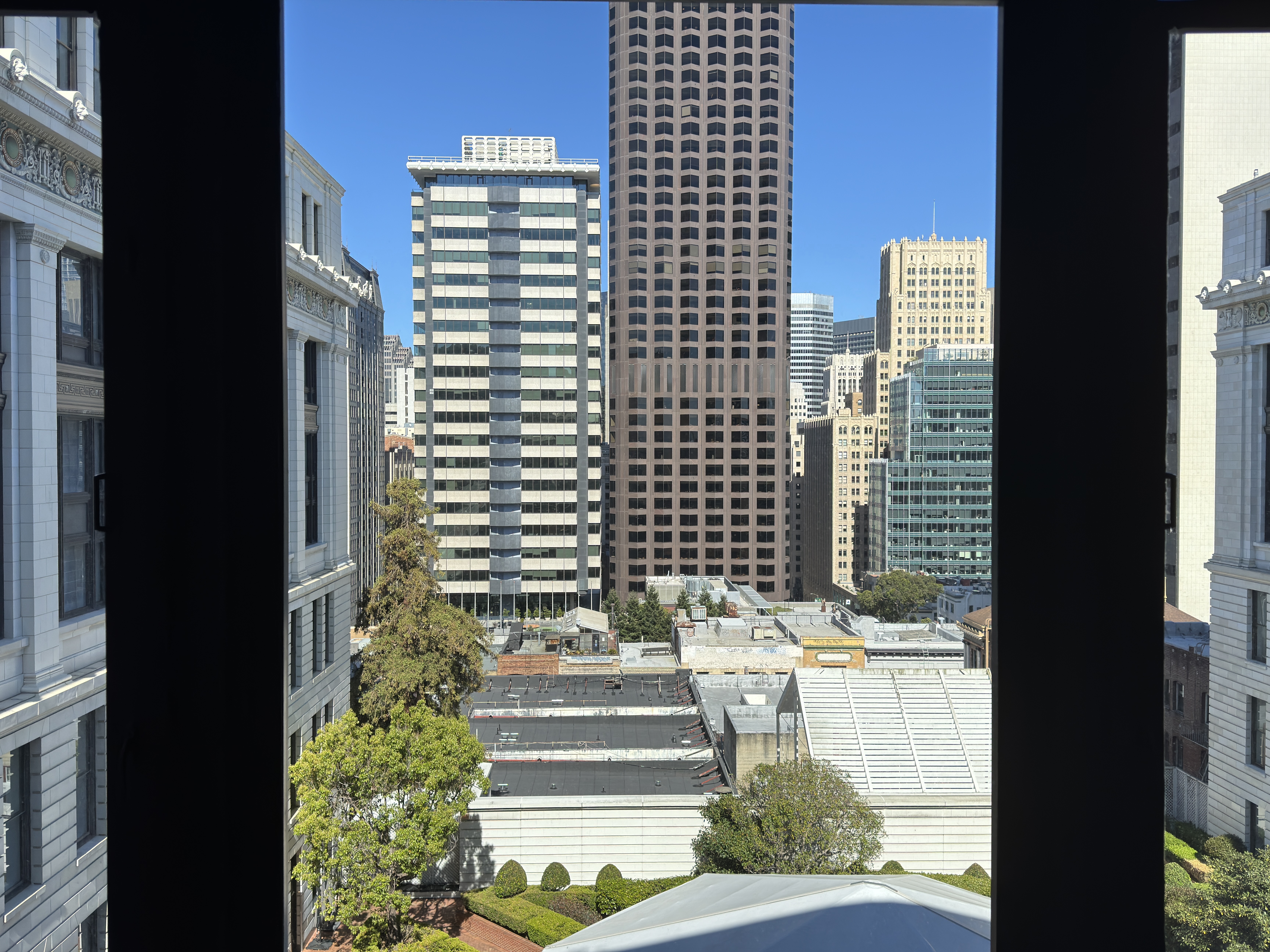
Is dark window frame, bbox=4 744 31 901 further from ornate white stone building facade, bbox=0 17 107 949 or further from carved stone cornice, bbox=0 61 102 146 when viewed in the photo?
carved stone cornice, bbox=0 61 102 146

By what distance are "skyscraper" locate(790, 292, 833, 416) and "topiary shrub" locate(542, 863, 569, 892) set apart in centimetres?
3689

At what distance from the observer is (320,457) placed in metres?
4.33

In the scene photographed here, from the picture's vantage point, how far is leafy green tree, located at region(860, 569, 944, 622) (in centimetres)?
1204

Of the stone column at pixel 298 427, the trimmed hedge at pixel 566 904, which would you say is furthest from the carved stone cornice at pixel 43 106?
the trimmed hedge at pixel 566 904

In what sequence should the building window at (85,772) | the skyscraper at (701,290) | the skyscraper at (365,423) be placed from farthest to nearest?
the skyscraper at (701,290)
the skyscraper at (365,423)
the building window at (85,772)

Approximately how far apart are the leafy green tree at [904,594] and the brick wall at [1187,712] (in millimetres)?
9148

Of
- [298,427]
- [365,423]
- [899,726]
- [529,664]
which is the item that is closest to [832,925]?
[298,427]

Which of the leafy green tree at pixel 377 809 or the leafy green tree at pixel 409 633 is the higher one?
the leafy green tree at pixel 409 633

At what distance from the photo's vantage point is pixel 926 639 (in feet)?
33.8

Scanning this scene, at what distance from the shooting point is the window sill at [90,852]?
3.04ft

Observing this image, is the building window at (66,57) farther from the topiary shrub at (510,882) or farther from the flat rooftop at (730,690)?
the flat rooftop at (730,690)

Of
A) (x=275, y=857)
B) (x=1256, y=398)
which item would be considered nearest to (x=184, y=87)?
(x=275, y=857)

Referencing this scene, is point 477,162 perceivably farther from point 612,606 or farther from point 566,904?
point 566,904

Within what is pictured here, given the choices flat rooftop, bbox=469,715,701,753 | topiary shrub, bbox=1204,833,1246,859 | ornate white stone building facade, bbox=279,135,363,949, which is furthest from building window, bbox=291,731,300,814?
topiary shrub, bbox=1204,833,1246,859
